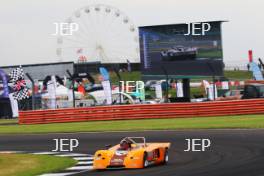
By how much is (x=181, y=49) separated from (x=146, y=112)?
1682 cm

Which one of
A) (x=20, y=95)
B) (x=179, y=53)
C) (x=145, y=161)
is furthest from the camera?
(x=179, y=53)

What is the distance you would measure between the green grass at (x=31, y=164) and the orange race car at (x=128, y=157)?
1.17m

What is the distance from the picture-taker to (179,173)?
39.0 ft

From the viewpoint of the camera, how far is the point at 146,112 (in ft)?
107

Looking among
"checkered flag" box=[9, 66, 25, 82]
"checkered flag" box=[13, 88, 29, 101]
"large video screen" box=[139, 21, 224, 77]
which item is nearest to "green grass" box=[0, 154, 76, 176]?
"checkered flag" box=[13, 88, 29, 101]

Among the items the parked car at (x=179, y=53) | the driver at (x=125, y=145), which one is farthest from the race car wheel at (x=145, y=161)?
the parked car at (x=179, y=53)

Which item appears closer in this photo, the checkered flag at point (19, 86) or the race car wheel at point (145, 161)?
the race car wheel at point (145, 161)

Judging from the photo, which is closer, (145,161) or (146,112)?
(145,161)

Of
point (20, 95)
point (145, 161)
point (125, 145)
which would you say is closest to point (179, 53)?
point (20, 95)

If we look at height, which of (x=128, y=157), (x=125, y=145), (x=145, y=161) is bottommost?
(x=145, y=161)

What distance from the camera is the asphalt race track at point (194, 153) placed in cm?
1214

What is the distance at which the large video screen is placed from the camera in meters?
47.3

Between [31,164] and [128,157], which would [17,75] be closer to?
[31,164]

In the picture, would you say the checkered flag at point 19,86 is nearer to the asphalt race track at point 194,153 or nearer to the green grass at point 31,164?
the asphalt race track at point 194,153
